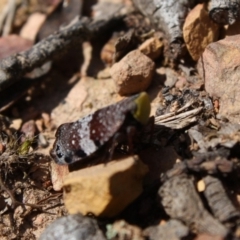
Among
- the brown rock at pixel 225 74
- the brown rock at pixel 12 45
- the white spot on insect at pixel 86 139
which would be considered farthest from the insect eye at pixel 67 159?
the brown rock at pixel 12 45

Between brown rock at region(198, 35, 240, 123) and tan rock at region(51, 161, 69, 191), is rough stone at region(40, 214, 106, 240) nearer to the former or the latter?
tan rock at region(51, 161, 69, 191)

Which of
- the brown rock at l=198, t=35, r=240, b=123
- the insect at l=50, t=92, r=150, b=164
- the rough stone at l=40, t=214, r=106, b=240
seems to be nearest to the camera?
the rough stone at l=40, t=214, r=106, b=240

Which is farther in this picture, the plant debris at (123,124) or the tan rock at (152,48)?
the tan rock at (152,48)

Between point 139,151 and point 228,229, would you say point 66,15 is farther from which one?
point 228,229

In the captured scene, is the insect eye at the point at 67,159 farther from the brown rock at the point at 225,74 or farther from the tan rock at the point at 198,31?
the tan rock at the point at 198,31

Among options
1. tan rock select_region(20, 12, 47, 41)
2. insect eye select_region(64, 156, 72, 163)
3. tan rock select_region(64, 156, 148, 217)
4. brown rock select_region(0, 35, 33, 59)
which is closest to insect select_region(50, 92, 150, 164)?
insect eye select_region(64, 156, 72, 163)

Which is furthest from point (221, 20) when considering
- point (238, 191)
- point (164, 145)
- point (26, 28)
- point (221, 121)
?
point (26, 28)

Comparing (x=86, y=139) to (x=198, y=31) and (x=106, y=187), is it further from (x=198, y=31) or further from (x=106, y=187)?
(x=198, y=31)
